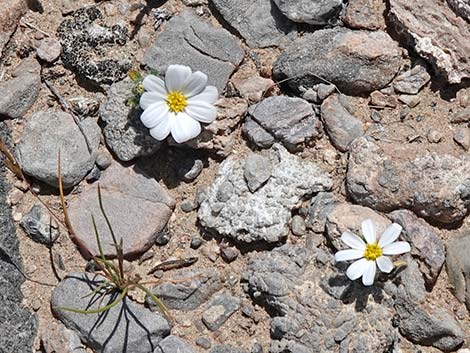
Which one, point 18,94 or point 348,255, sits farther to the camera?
point 18,94

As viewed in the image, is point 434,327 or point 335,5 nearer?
point 434,327

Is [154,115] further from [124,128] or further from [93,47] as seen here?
[93,47]

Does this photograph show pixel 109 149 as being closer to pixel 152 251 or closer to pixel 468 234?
pixel 152 251

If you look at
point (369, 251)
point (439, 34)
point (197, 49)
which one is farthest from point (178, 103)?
point (439, 34)

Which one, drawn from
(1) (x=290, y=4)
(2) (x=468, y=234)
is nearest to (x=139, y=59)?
(1) (x=290, y=4)

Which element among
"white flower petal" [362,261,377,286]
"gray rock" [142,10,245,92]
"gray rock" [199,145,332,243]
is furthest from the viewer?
"gray rock" [142,10,245,92]

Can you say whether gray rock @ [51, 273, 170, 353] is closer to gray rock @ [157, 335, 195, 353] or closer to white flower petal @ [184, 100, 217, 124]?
gray rock @ [157, 335, 195, 353]

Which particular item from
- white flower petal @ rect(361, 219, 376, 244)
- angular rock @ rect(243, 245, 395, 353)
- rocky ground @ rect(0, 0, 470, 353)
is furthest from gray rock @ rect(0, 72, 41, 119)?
white flower petal @ rect(361, 219, 376, 244)
